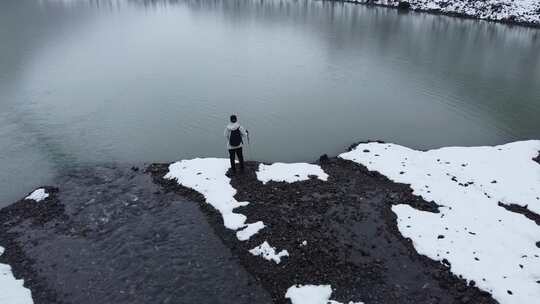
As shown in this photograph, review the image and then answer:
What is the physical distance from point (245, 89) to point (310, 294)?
24.6m

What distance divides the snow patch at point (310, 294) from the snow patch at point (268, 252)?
1472 millimetres

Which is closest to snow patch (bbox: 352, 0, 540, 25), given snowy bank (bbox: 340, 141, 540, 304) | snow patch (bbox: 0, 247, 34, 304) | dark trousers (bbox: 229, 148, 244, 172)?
snowy bank (bbox: 340, 141, 540, 304)

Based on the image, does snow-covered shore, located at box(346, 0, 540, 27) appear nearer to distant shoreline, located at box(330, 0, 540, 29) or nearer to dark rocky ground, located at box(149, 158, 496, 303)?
distant shoreline, located at box(330, 0, 540, 29)

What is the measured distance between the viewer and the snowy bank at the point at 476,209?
13820 millimetres

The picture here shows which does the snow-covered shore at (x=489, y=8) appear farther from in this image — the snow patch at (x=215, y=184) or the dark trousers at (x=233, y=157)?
the snow patch at (x=215, y=184)

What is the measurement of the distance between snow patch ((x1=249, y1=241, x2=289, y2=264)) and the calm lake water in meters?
9.07

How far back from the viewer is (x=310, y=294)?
13.2m

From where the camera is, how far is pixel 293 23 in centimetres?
7088

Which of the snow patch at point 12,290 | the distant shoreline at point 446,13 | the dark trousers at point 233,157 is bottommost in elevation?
the snow patch at point 12,290

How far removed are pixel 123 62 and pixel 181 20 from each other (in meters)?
32.6

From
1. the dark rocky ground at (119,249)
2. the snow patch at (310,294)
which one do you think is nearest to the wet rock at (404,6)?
the dark rocky ground at (119,249)

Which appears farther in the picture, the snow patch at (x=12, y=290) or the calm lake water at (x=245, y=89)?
the calm lake water at (x=245, y=89)

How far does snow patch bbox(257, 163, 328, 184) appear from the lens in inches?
803

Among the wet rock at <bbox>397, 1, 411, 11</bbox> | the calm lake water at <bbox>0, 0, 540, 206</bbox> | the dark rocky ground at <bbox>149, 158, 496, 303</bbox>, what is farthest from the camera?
the wet rock at <bbox>397, 1, 411, 11</bbox>
